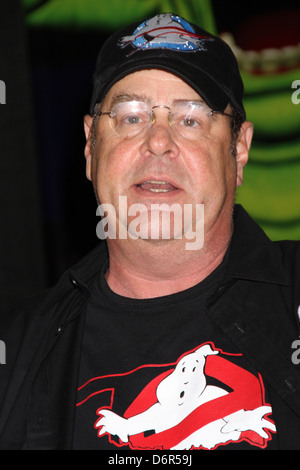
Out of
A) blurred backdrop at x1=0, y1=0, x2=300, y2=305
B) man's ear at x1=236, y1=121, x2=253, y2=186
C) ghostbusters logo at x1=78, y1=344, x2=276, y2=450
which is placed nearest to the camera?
ghostbusters logo at x1=78, y1=344, x2=276, y2=450

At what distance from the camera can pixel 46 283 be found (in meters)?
3.29

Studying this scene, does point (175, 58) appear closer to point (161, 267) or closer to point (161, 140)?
point (161, 140)

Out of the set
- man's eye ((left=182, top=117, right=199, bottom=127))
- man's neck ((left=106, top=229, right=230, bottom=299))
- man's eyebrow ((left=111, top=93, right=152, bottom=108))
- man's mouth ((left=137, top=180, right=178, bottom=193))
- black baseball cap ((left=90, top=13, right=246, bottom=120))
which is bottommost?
man's neck ((left=106, top=229, right=230, bottom=299))

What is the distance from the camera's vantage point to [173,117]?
1.69 metres

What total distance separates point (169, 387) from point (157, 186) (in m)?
0.55

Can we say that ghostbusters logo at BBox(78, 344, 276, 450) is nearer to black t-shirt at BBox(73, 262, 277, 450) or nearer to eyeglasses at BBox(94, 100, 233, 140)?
black t-shirt at BBox(73, 262, 277, 450)

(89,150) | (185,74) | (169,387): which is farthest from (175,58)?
(169,387)

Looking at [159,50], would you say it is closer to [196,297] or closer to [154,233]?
[154,233]

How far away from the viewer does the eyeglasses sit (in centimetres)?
169

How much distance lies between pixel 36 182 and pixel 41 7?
95 cm

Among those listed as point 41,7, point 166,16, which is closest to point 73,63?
point 41,7

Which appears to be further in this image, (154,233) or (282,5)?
(282,5)

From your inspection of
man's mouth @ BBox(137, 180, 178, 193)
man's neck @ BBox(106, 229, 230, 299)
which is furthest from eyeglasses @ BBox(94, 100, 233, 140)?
man's neck @ BBox(106, 229, 230, 299)

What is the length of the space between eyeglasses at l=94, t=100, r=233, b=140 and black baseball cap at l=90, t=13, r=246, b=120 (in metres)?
0.04
